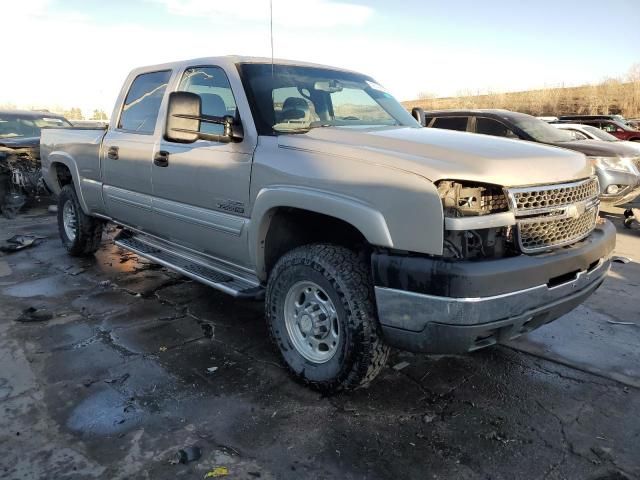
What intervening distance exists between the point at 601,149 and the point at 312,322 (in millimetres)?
7774

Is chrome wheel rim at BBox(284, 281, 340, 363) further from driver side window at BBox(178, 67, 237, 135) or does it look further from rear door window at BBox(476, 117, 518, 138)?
rear door window at BBox(476, 117, 518, 138)

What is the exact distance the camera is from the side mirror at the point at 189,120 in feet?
10.9

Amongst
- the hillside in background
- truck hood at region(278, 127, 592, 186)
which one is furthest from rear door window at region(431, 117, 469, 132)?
the hillside in background

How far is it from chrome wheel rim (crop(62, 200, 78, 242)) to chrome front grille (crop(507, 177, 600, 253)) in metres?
5.22

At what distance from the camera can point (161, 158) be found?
4.10 m

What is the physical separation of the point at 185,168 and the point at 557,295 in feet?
8.97

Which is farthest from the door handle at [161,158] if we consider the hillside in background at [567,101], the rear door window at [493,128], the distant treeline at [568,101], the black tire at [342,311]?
the hillside in background at [567,101]

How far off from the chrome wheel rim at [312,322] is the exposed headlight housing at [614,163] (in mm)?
7194

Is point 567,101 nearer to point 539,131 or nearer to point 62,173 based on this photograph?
point 539,131

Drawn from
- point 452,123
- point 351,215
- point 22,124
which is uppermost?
point 452,123

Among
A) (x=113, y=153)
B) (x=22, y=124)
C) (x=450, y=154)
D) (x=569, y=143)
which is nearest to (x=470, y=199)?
(x=450, y=154)

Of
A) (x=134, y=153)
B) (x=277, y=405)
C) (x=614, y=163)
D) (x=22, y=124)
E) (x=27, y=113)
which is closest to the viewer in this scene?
(x=277, y=405)

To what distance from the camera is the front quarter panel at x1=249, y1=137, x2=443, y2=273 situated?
2.42 meters

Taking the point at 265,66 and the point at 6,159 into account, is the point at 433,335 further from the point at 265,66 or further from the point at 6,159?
the point at 6,159
